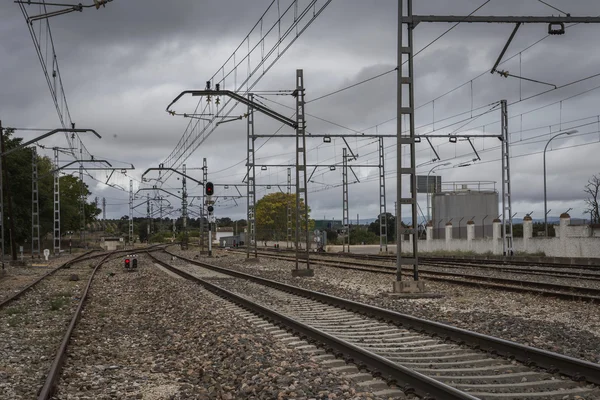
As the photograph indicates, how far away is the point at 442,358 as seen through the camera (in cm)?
919

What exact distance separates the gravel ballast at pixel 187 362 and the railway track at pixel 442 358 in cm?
57

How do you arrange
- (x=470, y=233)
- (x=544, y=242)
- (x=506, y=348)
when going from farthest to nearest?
(x=470, y=233), (x=544, y=242), (x=506, y=348)

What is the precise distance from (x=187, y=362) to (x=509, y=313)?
742 centimetres

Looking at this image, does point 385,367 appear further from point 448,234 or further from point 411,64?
point 448,234

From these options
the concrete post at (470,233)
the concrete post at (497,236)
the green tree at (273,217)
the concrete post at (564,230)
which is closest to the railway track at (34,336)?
the concrete post at (564,230)

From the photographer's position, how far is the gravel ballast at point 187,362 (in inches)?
307

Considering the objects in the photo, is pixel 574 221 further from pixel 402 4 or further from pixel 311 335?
pixel 311 335

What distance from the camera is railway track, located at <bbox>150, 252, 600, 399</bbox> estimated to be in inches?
289

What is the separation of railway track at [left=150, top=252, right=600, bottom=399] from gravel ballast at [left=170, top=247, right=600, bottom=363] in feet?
3.17

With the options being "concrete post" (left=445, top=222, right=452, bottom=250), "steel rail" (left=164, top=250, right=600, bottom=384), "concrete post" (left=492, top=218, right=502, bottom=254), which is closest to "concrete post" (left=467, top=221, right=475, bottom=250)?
"concrete post" (left=445, top=222, right=452, bottom=250)

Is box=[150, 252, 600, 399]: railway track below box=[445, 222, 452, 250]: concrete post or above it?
below

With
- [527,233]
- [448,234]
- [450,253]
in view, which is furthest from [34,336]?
[448,234]

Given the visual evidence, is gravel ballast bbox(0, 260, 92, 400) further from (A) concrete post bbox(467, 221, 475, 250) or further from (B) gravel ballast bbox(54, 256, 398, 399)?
(A) concrete post bbox(467, 221, 475, 250)

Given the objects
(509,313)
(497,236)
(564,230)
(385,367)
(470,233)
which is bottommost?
(509,313)
